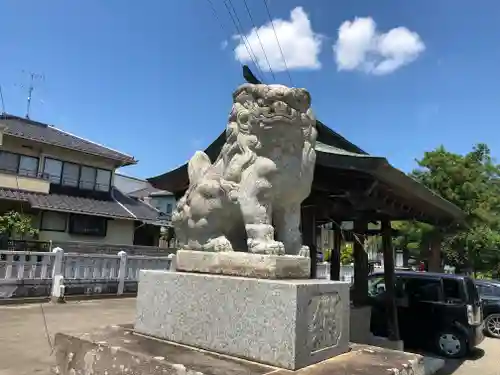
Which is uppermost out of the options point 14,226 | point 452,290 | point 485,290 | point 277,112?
point 277,112

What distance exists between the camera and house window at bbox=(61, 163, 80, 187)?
1875cm

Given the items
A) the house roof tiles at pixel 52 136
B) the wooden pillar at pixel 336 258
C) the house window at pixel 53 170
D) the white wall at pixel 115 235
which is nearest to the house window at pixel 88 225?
the white wall at pixel 115 235

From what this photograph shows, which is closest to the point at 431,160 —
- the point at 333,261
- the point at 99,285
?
the point at 333,261

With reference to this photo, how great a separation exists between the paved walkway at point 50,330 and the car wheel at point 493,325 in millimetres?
571

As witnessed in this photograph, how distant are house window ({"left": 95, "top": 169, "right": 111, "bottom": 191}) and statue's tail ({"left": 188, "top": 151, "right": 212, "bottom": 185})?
17.7 metres

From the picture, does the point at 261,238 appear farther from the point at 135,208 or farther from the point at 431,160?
the point at 135,208

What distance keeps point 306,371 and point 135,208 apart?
19.4m

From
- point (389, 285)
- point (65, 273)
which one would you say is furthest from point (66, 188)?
point (389, 285)

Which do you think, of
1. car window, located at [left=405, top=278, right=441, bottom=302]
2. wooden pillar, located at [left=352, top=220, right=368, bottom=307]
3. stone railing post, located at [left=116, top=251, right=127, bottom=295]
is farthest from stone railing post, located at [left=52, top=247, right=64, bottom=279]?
car window, located at [left=405, top=278, right=441, bottom=302]

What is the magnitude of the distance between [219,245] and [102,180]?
1858cm

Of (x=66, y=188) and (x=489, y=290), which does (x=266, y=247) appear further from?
(x=66, y=188)

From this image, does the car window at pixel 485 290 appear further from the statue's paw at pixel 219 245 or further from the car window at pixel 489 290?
the statue's paw at pixel 219 245

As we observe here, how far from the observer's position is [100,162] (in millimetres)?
20016

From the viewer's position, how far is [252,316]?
244 centimetres
